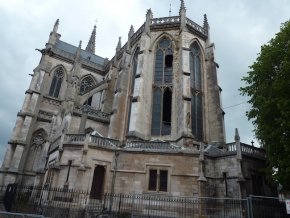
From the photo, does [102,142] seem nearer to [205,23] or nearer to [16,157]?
[16,157]

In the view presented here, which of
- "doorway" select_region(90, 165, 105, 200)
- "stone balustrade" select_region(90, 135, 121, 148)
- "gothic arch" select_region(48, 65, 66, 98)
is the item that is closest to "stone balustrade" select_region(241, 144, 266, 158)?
"stone balustrade" select_region(90, 135, 121, 148)

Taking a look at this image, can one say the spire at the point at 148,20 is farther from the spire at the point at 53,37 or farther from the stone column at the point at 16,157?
the stone column at the point at 16,157

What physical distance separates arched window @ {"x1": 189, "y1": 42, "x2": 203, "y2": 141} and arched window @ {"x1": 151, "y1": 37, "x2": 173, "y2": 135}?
6.87ft

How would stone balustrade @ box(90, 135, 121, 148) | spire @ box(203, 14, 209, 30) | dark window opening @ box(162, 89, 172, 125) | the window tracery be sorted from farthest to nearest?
the window tracery < spire @ box(203, 14, 209, 30) < dark window opening @ box(162, 89, 172, 125) < stone balustrade @ box(90, 135, 121, 148)

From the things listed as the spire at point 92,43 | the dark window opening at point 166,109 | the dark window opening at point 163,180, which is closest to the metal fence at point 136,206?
the dark window opening at point 163,180

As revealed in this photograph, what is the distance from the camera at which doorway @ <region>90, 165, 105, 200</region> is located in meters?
15.1

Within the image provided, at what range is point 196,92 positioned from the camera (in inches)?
903

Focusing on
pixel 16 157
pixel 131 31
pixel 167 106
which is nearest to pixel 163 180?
pixel 167 106

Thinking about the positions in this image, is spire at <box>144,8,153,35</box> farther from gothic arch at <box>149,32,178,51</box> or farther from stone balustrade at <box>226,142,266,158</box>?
stone balustrade at <box>226,142,266,158</box>

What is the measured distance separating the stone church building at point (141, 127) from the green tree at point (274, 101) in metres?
1.98

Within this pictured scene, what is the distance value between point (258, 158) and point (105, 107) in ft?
55.7

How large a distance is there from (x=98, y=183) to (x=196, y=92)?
12.5m

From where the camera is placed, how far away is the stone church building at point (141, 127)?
15.1 meters

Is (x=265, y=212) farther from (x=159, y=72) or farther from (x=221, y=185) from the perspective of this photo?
(x=159, y=72)
